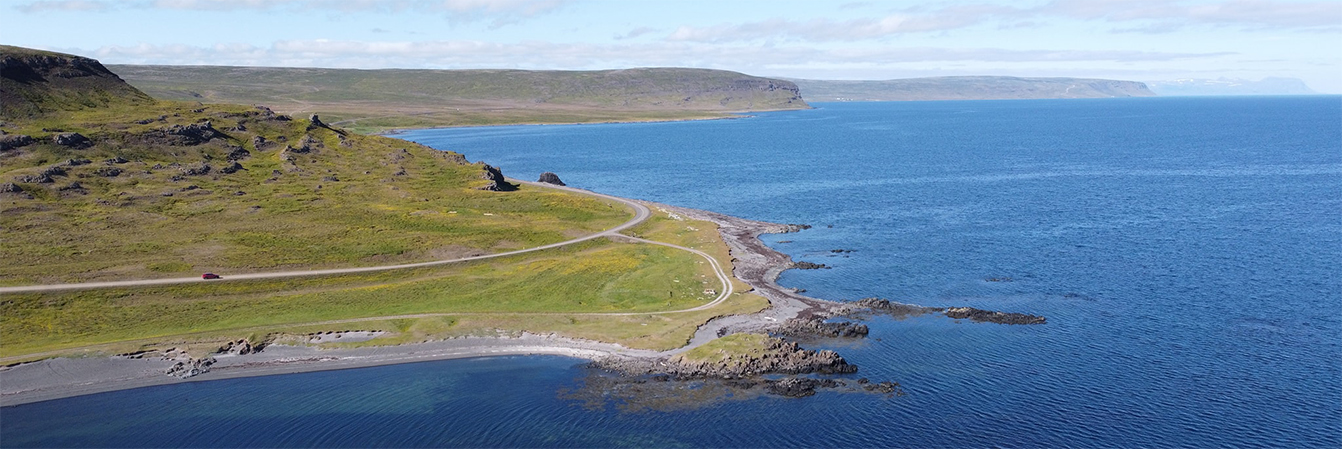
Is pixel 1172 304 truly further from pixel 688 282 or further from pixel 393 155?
pixel 393 155

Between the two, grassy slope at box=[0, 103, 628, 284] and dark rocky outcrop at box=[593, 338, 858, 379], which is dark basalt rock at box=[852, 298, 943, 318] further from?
grassy slope at box=[0, 103, 628, 284]

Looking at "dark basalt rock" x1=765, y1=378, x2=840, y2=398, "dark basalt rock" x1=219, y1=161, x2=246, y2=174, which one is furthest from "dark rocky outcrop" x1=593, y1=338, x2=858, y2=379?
"dark basalt rock" x1=219, y1=161, x2=246, y2=174

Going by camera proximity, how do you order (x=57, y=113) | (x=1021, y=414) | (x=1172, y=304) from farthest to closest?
(x=57, y=113) < (x=1172, y=304) < (x=1021, y=414)

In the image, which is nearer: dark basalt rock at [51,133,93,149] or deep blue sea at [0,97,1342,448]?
deep blue sea at [0,97,1342,448]

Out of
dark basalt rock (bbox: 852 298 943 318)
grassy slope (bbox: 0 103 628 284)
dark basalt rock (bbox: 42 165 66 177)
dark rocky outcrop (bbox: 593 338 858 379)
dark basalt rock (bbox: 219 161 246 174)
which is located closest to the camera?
dark rocky outcrop (bbox: 593 338 858 379)

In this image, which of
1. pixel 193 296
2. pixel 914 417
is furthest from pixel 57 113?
pixel 914 417

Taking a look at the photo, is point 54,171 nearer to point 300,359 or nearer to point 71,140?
point 71,140
